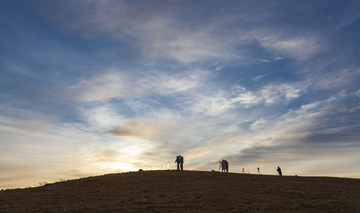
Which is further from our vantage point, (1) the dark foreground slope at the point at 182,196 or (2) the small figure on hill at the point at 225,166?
(2) the small figure on hill at the point at 225,166

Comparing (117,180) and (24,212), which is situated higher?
(117,180)

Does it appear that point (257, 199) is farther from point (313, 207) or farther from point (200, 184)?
point (200, 184)

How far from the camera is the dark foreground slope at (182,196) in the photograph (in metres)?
18.8

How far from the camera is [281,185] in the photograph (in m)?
26.8

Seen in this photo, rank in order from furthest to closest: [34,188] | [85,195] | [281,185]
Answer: [34,188] < [281,185] < [85,195]

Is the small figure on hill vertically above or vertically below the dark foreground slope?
above

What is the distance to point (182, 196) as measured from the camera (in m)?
21.9

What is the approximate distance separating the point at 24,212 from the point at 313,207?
22.1 metres

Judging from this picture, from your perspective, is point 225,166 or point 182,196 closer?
point 182,196

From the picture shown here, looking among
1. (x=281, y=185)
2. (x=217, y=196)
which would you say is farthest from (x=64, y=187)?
(x=281, y=185)

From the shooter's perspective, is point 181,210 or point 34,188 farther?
point 34,188

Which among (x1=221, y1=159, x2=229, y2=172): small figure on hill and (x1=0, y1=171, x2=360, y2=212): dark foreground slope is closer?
(x1=0, y1=171, x2=360, y2=212): dark foreground slope

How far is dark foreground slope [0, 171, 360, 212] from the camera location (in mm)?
18750

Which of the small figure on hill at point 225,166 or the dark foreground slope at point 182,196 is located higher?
the small figure on hill at point 225,166
